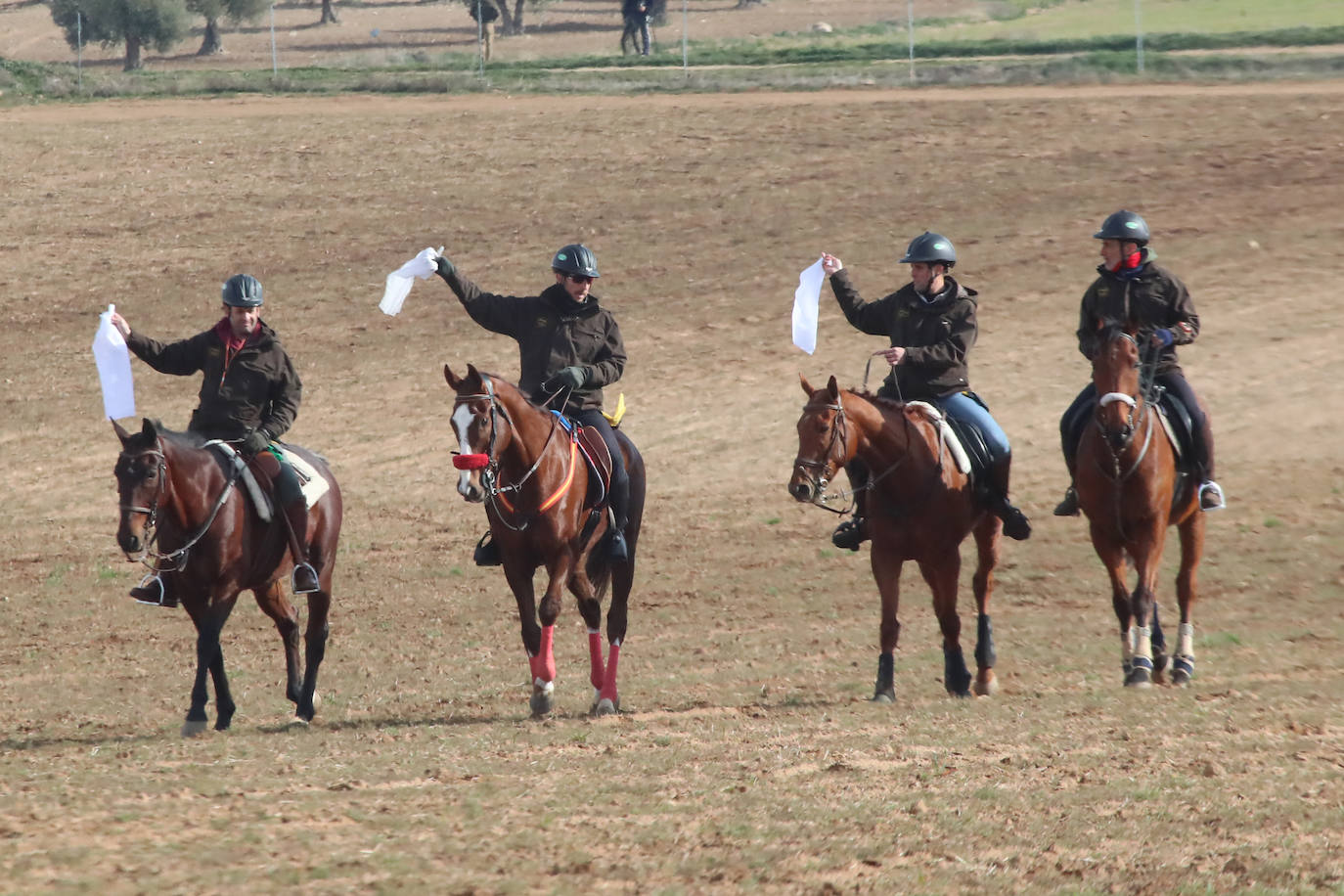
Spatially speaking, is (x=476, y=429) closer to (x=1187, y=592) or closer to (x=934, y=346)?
(x=934, y=346)

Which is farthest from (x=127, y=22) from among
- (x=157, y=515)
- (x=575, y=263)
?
(x=157, y=515)

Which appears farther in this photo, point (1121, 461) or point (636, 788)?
point (1121, 461)

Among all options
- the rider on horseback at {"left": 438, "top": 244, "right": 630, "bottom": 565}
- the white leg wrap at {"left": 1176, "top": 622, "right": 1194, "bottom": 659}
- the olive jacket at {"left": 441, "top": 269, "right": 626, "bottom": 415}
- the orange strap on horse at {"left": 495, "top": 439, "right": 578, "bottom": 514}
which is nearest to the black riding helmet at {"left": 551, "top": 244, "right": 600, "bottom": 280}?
the rider on horseback at {"left": 438, "top": 244, "right": 630, "bottom": 565}

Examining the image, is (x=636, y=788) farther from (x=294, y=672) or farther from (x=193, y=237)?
(x=193, y=237)

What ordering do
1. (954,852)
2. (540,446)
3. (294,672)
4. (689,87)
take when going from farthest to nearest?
(689,87)
(294,672)
(540,446)
(954,852)

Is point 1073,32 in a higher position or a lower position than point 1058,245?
higher

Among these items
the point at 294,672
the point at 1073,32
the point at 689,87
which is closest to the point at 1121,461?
the point at 294,672

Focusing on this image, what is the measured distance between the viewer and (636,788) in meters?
8.55

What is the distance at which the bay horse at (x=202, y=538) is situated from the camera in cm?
1023

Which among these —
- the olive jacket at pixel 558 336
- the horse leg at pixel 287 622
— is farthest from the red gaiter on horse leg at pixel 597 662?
the horse leg at pixel 287 622

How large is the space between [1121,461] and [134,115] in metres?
29.2

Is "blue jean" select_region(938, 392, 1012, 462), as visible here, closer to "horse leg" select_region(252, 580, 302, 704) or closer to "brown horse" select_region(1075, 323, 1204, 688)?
"brown horse" select_region(1075, 323, 1204, 688)

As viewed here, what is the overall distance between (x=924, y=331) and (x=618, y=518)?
2.56m

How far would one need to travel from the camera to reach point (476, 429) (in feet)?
34.1
